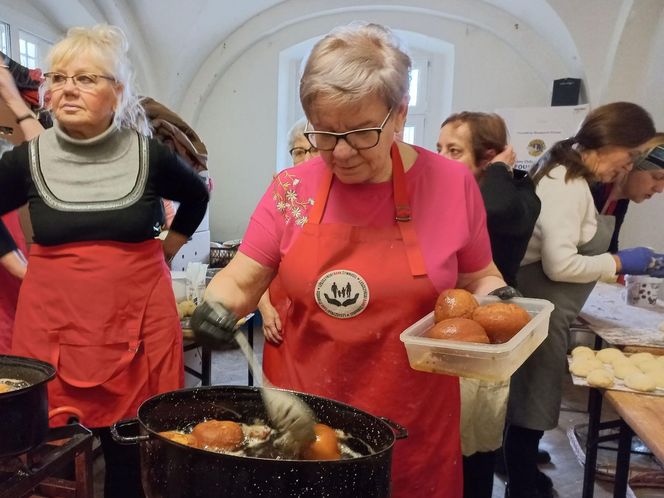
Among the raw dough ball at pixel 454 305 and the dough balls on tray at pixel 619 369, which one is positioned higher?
the raw dough ball at pixel 454 305

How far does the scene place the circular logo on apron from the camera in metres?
1.06

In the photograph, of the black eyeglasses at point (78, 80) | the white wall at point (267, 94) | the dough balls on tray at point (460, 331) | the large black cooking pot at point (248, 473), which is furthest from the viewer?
the white wall at point (267, 94)

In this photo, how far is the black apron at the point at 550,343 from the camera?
2.00m

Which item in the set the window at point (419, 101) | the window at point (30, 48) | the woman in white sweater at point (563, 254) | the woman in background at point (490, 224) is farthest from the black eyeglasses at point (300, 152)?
the window at point (419, 101)

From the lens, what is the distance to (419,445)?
1.13 metres

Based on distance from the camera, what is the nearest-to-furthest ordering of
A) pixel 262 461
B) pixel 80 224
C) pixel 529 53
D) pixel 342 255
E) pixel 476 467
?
pixel 262 461, pixel 342 255, pixel 80 224, pixel 476 467, pixel 529 53

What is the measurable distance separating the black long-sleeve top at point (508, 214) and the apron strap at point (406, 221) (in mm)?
768

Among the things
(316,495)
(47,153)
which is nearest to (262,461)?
(316,495)

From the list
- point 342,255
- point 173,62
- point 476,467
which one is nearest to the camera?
point 342,255

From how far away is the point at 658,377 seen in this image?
1544 millimetres

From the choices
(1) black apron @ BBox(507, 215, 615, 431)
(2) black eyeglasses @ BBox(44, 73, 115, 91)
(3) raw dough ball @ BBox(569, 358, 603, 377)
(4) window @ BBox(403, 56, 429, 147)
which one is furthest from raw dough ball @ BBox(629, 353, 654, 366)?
(4) window @ BBox(403, 56, 429, 147)

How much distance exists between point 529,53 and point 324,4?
2.06m

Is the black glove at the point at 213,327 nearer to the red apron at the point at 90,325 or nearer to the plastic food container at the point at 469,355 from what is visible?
the plastic food container at the point at 469,355

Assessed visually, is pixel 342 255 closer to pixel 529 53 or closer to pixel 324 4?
pixel 529 53
